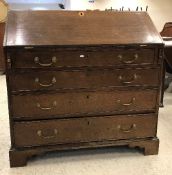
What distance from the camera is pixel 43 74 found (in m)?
2.10

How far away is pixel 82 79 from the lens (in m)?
2.16

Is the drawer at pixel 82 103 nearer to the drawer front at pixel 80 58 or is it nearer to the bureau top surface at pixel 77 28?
the drawer front at pixel 80 58

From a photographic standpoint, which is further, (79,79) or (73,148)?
(73,148)

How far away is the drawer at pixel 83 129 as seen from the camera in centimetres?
221

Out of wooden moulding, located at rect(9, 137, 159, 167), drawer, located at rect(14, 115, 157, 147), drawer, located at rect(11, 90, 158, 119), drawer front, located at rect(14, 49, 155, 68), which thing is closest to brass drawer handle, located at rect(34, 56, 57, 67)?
drawer front, located at rect(14, 49, 155, 68)

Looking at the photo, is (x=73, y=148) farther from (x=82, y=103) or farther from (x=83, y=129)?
(x=82, y=103)

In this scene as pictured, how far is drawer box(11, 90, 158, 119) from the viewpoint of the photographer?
7.05 feet

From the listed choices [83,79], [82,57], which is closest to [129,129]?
[83,79]

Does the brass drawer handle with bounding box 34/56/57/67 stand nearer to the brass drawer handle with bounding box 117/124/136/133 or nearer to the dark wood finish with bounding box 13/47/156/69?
the dark wood finish with bounding box 13/47/156/69

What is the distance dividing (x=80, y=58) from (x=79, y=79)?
151mm

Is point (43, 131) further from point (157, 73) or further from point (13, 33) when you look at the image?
point (157, 73)

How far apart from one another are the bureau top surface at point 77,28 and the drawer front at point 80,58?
6cm

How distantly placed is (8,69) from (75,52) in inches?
18.0

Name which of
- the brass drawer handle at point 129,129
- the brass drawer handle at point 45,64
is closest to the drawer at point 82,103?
the brass drawer handle at point 129,129
